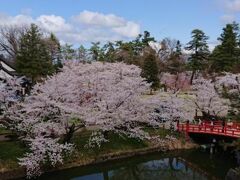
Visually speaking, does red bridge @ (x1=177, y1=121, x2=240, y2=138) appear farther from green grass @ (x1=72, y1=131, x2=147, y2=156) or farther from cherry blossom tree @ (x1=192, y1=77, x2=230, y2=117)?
green grass @ (x1=72, y1=131, x2=147, y2=156)

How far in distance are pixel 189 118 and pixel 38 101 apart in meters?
13.4

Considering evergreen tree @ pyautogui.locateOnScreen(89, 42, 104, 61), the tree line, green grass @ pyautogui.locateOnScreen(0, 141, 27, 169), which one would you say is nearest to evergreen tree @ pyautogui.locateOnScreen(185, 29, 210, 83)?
the tree line

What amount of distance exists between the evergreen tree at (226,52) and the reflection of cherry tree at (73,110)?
23.0 m

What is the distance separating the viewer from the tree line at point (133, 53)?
37594mm

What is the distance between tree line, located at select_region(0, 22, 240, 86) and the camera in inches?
1480

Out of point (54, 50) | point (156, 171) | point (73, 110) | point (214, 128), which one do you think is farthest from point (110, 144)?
point (54, 50)

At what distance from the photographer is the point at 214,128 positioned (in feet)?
94.6

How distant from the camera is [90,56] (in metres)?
64.2

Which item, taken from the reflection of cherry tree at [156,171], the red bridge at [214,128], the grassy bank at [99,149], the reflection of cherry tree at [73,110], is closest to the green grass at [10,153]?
the grassy bank at [99,149]

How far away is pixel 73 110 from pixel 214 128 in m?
11.9

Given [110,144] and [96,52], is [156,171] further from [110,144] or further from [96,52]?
[96,52]

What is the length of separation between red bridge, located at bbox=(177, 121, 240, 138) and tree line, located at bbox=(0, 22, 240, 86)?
11.3 metres

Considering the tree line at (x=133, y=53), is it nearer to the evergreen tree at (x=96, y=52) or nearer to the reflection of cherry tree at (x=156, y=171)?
the evergreen tree at (x=96, y=52)

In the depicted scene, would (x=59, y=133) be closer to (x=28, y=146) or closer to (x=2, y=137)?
(x=28, y=146)
